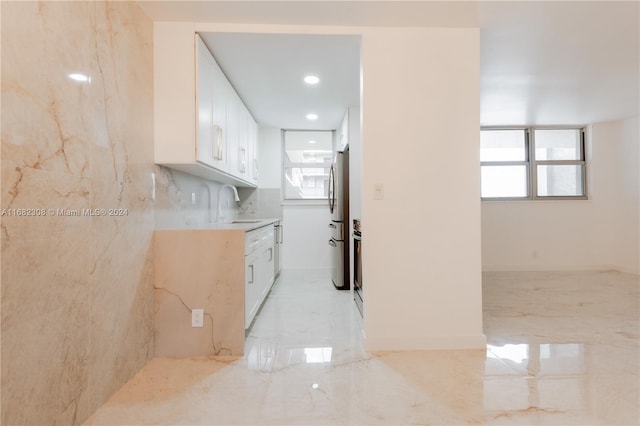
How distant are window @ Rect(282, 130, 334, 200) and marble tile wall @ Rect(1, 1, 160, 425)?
125 inches

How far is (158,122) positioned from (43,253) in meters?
1.13

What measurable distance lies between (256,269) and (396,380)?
1.40 metres

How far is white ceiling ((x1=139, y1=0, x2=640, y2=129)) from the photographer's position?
6.14ft

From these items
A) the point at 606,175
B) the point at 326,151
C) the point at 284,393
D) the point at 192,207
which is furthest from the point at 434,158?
the point at 606,175

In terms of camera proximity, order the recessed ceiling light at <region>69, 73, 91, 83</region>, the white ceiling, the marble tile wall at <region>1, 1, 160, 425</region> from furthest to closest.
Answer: the white ceiling
the recessed ceiling light at <region>69, 73, 91, 83</region>
the marble tile wall at <region>1, 1, 160, 425</region>

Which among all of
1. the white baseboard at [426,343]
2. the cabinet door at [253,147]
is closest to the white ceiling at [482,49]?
the cabinet door at [253,147]

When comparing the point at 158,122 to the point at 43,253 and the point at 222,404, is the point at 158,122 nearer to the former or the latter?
the point at 43,253

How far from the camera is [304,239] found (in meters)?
4.83

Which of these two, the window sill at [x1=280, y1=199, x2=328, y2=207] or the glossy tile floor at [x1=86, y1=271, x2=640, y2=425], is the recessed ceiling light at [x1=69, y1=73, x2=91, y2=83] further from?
the window sill at [x1=280, y1=199, x2=328, y2=207]

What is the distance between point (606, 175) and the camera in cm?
468

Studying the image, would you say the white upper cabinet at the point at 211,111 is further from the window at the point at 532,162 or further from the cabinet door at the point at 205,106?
the window at the point at 532,162

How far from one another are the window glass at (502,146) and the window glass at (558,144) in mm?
256

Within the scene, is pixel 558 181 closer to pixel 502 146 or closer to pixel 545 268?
pixel 502 146

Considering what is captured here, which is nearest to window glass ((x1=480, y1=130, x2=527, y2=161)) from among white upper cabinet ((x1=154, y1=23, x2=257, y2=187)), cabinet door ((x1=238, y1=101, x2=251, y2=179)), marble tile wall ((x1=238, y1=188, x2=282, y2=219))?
marble tile wall ((x1=238, y1=188, x2=282, y2=219))
